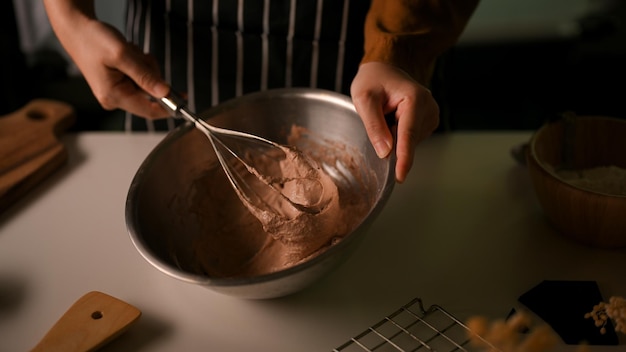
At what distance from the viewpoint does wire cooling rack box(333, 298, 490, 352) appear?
672 millimetres

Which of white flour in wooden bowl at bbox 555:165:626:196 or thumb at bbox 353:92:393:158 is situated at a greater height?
thumb at bbox 353:92:393:158

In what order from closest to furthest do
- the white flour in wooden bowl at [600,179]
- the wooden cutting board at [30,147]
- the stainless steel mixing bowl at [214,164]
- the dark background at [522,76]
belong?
the stainless steel mixing bowl at [214,164] → the white flour in wooden bowl at [600,179] → the wooden cutting board at [30,147] → the dark background at [522,76]

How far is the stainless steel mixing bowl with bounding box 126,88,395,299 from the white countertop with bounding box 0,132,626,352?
6 centimetres

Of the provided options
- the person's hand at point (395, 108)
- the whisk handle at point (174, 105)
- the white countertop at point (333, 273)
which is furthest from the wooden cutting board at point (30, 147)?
the person's hand at point (395, 108)

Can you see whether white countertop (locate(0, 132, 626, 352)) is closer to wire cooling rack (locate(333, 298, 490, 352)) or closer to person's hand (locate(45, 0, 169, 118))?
wire cooling rack (locate(333, 298, 490, 352))

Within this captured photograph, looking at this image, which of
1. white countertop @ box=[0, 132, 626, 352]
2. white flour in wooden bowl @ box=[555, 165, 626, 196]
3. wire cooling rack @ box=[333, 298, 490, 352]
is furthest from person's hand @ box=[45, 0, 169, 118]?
white flour in wooden bowl @ box=[555, 165, 626, 196]

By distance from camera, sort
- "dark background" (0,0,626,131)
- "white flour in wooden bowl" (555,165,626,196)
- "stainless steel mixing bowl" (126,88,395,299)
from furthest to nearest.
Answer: "dark background" (0,0,626,131)
"white flour in wooden bowl" (555,165,626,196)
"stainless steel mixing bowl" (126,88,395,299)

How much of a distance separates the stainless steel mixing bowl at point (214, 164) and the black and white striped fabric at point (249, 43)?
17cm

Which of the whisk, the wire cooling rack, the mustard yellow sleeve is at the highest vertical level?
the mustard yellow sleeve

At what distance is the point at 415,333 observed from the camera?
2.27ft

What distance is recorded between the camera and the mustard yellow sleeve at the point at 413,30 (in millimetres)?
872

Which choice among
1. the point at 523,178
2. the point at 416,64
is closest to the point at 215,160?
the point at 416,64

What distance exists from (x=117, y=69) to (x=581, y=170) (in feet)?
2.19

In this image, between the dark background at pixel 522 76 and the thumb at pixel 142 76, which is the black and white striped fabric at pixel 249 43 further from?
the dark background at pixel 522 76
